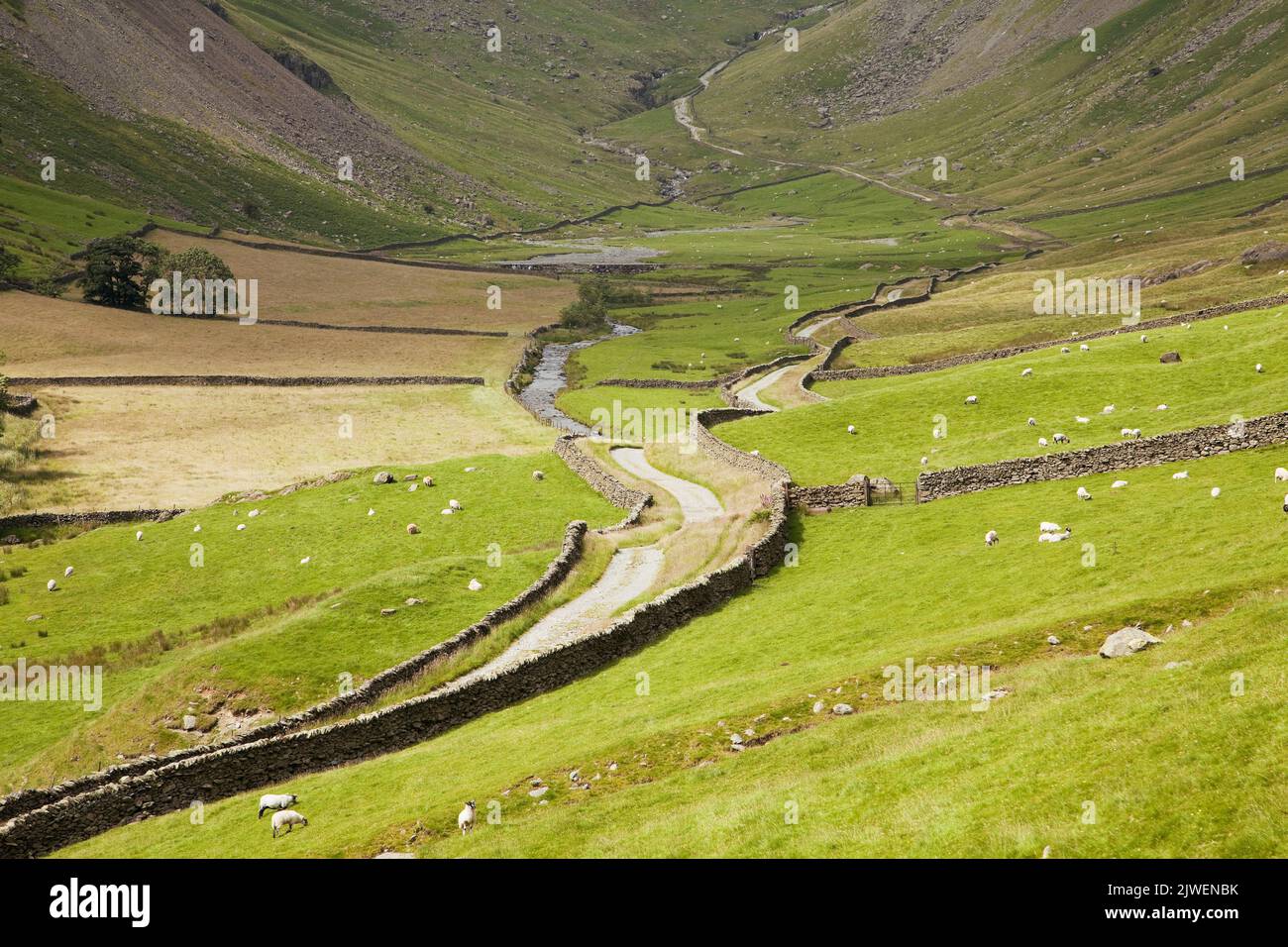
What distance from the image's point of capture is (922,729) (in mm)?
21406

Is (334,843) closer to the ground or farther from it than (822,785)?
closer to the ground

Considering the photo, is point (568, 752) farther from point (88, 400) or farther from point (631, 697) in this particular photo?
point (88, 400)

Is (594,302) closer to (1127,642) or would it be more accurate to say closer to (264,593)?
(264,593)

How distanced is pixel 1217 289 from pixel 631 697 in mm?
91744

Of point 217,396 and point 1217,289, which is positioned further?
point 217,396

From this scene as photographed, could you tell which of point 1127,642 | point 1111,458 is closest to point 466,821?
point 1127,642

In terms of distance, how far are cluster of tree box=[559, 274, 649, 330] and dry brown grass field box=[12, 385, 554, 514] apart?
5321 cm

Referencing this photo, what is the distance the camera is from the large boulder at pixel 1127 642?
22.6 metres

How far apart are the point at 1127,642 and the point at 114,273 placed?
14943 cm

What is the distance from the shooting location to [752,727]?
24.3 m

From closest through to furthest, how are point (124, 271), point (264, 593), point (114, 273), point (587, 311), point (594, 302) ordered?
point (264, 593)
point (114, 273)
point (124, 271)
point (587, 311)
point (594, 302)

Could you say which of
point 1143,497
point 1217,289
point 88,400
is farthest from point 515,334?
point 1143,497

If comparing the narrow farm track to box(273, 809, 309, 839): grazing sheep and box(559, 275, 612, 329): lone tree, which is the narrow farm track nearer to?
box(273, 809, 309, 839): grazing sheep
